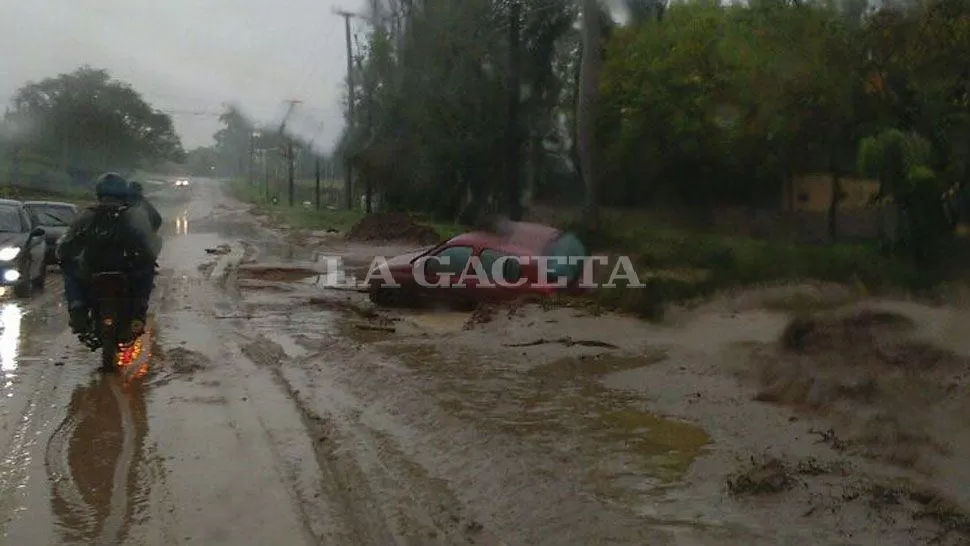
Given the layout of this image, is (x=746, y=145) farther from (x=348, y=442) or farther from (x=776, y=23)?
(x=348, y=442)

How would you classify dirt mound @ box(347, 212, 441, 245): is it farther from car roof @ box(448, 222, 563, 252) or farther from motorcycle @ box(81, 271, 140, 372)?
motorcycle @ box(81, 271, 140, 372)

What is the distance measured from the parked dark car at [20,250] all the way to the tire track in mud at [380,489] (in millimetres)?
8746

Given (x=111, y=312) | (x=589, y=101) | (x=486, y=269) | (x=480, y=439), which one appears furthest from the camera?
(x=589, y=101)

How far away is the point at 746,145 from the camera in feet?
94.9

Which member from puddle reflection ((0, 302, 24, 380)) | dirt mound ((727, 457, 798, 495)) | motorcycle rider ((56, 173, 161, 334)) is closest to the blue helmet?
motorcycle rider ((56, 173, 161, 334))

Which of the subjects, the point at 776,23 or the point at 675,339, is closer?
the point at 675,339

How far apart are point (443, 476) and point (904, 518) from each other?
2619 mm

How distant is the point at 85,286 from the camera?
30.7 feet

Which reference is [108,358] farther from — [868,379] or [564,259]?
[564,259]

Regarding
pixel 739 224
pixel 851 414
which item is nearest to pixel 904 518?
pixel 851 414

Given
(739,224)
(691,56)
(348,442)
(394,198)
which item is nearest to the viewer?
(348,442)

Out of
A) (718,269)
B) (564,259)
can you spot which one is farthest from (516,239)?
(718,269)

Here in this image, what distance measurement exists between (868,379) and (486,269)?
268 inches

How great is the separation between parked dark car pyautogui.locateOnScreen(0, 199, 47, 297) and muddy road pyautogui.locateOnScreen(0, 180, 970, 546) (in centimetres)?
276
